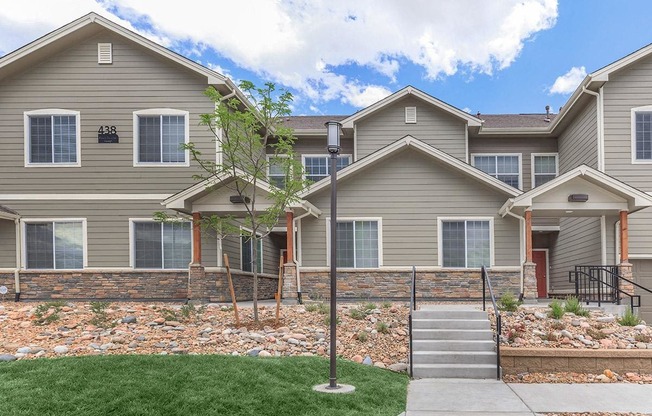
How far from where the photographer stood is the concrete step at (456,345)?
908 centimetres

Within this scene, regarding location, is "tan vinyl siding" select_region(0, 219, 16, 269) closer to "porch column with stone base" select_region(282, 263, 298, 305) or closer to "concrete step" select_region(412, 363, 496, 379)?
"porch column with stone base" select_region(282, 263, 298, 305)

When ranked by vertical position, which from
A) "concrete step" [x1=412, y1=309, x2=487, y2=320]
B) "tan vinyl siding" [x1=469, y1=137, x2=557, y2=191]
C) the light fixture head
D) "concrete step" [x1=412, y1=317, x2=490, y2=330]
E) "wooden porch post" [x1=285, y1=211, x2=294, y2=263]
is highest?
"tan vinyl siding" [x1=469, y1=137, x2=557, y2=191]

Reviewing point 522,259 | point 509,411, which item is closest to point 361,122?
point 522,259

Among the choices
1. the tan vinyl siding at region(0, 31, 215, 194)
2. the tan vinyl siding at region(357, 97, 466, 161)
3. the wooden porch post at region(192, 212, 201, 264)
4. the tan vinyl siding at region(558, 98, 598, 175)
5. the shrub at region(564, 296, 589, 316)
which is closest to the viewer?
the shrub at region(564, 296, 589, 316)

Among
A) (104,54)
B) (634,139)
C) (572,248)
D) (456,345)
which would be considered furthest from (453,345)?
(104,54)

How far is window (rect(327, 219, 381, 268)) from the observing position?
50.9 feet

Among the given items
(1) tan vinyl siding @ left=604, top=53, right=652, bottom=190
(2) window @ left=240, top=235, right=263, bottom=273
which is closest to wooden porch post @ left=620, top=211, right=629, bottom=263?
(1) tan vinyl siding @ left=604, top=53, right=652, bottom=190

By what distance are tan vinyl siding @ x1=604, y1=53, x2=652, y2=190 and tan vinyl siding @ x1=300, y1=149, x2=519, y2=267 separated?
3.35 meters

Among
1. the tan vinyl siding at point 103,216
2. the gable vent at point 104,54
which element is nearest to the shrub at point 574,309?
the tan vinyl siding at point 103,216

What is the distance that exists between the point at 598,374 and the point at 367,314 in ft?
14.0

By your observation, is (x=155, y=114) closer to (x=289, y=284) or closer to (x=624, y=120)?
(x=289, y=284)

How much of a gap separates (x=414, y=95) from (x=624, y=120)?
631 cm

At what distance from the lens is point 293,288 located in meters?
14.1

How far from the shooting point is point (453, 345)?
917 centimetres
